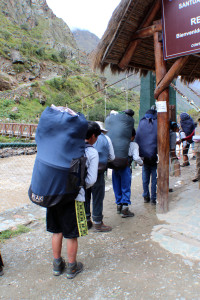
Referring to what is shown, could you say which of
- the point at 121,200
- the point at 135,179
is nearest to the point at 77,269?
the point at 121,200

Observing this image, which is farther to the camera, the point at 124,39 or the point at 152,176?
the point at 152,176

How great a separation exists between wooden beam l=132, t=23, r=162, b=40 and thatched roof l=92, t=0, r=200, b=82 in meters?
0.07

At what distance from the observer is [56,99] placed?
3697cm

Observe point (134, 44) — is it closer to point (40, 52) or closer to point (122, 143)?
point (122, 143)

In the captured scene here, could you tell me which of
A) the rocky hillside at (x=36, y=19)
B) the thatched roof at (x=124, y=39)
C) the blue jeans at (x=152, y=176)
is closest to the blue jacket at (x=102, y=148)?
the blue jeans at (x=152, y=176)

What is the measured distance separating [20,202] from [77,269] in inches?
159

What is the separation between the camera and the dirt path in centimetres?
199

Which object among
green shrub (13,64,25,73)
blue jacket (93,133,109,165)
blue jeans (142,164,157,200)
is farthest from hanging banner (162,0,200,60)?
green shrub (13,64,25,73)

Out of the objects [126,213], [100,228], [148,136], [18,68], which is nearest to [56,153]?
[100,228]

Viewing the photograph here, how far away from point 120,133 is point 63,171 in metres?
1.63

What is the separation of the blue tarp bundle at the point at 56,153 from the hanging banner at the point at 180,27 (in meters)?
2.00

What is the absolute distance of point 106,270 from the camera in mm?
2293

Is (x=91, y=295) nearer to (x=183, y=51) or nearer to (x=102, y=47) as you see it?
(x=183, y=51)

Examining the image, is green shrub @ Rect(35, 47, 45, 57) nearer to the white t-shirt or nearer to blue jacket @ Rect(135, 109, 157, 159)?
blue jacket @ Rect(135, 109, 157, 159)
